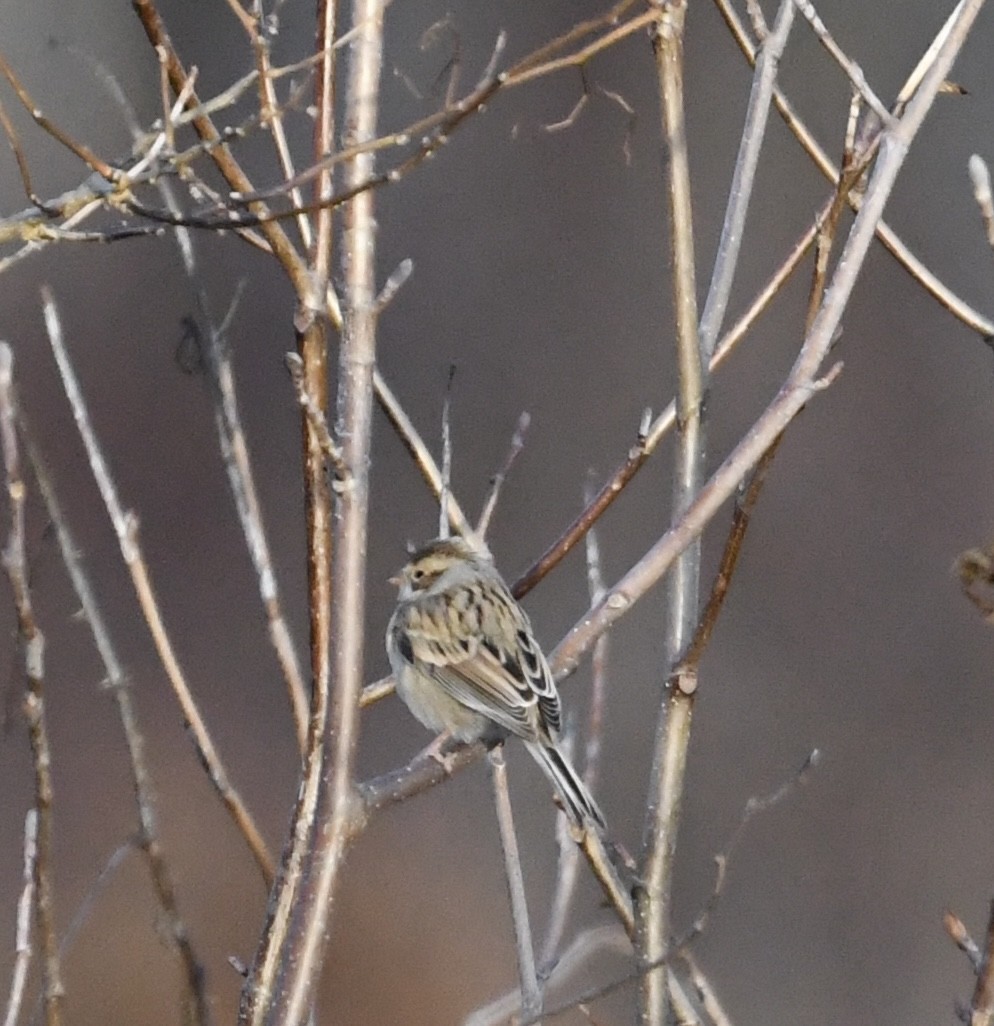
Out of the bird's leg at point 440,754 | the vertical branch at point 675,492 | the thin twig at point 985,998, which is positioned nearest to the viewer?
the thin twig at point 985,998

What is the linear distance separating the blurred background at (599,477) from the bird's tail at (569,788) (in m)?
2.46

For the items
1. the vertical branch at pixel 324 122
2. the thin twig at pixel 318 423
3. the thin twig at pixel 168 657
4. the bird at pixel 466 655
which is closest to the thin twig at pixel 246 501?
the thin twig at pixel 168 657

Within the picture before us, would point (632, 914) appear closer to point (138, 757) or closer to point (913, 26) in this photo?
point (138, 757)

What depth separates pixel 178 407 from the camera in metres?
5.09

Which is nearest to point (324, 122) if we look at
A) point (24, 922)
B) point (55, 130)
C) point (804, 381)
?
point (55, 130)

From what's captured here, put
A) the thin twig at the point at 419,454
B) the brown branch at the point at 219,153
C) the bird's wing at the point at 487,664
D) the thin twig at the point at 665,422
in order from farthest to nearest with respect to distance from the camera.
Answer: the bird's wing at the point at 487,664 < the thin twig at the point at 419,454 < the thin twig at the point at 665,422 < the brown branch at the point at 219,153

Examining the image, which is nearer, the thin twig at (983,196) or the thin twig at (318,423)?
the thin twig at (318,423)

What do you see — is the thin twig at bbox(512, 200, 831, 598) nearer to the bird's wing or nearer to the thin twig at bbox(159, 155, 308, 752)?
the thin twig at bbox(159, 155, 308, 752)

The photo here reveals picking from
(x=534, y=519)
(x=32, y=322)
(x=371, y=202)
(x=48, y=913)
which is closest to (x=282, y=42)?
(x=32, y=322)

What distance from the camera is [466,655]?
2.87 m

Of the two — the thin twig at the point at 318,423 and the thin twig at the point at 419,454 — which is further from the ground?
Answer: the thin twig at the point at 419,454

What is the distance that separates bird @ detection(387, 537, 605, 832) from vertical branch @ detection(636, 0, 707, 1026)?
2.97ft

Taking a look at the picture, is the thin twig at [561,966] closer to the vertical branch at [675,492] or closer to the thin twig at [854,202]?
the vertical branch at [675,492]

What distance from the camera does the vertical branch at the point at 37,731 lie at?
148 centimetres
